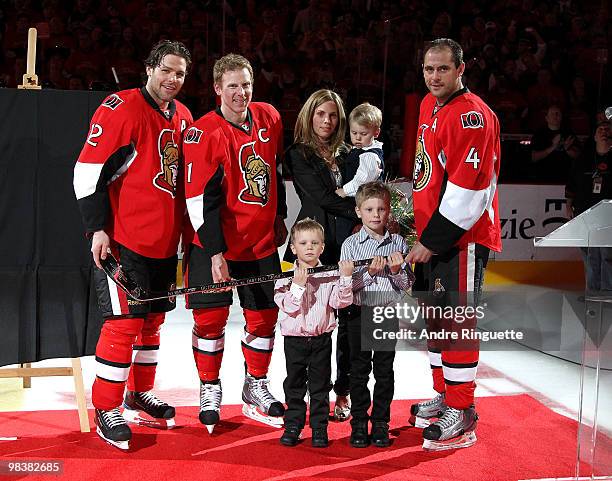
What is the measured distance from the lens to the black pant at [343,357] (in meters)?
3.46

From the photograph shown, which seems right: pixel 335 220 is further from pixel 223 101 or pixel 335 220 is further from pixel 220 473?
pixel 220 473

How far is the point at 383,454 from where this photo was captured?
3254 mm

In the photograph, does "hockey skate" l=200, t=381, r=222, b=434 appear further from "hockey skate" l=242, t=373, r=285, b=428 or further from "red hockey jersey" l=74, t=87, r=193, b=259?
"red hockey jersey" l=74, t=87, r=193, b=259

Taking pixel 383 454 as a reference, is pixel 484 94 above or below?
above

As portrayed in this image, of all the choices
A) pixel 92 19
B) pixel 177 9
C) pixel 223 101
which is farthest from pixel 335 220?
pixel 92 19

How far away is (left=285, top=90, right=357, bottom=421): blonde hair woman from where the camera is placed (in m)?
3.53

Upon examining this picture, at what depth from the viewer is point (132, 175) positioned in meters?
3.28

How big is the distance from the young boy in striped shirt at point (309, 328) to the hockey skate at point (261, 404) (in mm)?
261

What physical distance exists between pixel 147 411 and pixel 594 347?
6.57 feet

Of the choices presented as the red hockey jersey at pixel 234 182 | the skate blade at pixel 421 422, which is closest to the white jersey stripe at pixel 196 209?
the red hockey jersey at pixel 234 182

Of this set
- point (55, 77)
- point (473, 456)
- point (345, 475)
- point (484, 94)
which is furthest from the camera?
point (484, 94)

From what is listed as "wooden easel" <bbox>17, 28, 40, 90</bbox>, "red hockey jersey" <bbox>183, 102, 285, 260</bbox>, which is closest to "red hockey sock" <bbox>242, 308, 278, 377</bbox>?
"red hockey jersey" <bbox>183, 102, 285, 260</bbox>

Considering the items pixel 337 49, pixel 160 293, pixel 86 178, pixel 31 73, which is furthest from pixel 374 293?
pixel 337 49

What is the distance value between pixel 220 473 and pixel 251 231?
107 centimetres
